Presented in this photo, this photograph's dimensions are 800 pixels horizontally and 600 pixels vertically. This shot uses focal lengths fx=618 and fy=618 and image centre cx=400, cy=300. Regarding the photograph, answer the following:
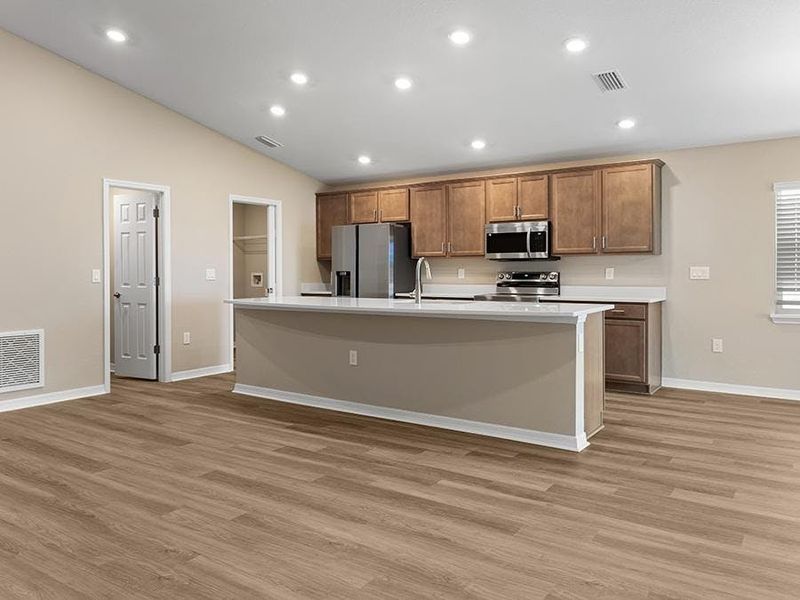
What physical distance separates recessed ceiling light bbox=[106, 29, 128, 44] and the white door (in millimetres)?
1778

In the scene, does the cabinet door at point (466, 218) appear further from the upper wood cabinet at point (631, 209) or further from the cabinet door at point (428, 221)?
the upper wood cabinet at point (631, 209)

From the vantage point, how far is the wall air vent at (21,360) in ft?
16.7

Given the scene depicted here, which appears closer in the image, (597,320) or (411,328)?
(597,320)

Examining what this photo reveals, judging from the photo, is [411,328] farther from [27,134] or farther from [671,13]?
[27,134]

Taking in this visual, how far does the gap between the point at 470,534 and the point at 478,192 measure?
15.3 ft

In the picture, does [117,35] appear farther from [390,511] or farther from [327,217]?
[390,511]

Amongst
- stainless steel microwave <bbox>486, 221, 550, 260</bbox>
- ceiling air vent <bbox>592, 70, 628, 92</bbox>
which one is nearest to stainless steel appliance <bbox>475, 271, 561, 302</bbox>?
stainless steel microwave <bbox>486, 221, 550, 260</bbox>

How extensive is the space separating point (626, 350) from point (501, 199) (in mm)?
2043

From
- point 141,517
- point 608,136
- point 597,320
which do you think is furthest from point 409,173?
point 141,517

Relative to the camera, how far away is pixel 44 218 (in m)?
5.34

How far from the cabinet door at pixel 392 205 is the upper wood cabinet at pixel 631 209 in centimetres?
234

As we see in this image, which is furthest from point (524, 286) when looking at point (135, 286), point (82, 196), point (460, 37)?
point (82, 196)

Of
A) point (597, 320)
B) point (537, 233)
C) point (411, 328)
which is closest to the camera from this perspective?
point (597, 320)

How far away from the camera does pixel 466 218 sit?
6.82 meters
